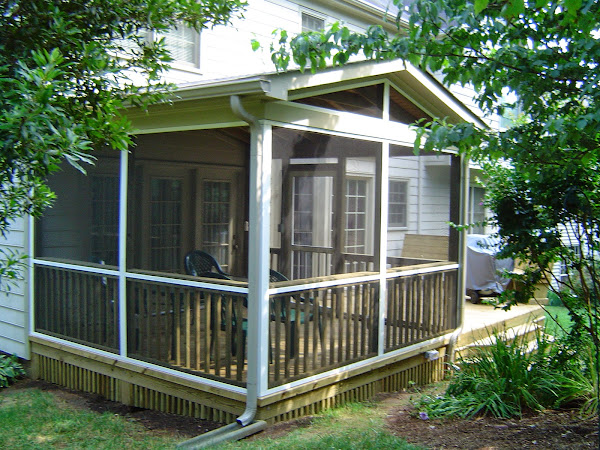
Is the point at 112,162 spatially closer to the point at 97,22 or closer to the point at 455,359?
the point at 97,22

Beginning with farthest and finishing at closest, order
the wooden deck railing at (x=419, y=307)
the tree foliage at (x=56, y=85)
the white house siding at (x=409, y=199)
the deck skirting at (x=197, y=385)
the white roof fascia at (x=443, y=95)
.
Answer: the white house siding at (x=409, y=199) → the wooden deck railing at (x=419, y=307) → the white roof fascia at (x=443, y=95) → the deck skirting at (x=197, y=385) → the tree foliage at (x=56, y=85)

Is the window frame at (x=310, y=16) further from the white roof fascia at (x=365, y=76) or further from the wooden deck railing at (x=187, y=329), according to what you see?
the wooden deck railing at (x=187, y=329)

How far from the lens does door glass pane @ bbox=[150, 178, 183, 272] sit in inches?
317

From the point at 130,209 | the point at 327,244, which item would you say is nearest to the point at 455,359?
the point at 327,244

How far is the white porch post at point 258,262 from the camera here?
204 inches

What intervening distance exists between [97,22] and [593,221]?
4.53 meters

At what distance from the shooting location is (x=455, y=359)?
8078 millimetres

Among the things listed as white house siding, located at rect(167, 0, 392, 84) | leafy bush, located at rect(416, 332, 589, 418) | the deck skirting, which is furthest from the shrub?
white house siding, located at rect(167, 0, 392, 84)

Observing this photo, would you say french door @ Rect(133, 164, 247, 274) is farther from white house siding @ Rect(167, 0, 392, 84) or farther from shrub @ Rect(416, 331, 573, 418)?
shrub @ Rect(416, 331, 573, 418)

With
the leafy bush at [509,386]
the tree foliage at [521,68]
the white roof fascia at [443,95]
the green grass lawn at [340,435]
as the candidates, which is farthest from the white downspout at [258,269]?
the white roof fascia at [443,95]

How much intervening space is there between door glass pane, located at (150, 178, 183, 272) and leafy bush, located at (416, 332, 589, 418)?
3.86 meters

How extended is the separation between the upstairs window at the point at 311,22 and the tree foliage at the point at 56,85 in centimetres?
677

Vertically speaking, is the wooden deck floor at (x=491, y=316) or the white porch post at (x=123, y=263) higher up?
the white porch post at (x=123, y=263)

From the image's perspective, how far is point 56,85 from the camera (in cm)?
288
